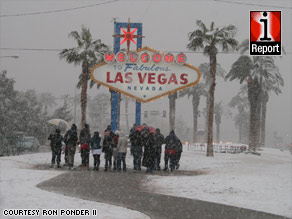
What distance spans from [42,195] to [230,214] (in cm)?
441

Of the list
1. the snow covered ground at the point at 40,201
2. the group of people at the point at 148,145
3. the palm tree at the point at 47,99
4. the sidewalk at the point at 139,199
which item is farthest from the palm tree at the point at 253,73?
the palm tree at the point at 47,99

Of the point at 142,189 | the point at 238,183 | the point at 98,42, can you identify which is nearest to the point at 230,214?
the point at 142,189

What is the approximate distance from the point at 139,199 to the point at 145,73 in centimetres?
1629

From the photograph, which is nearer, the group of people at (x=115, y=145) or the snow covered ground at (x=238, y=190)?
the snow covered ground at (x=238, y=190)

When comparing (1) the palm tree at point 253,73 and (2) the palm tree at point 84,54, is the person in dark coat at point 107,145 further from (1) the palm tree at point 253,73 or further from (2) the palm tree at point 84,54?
(1) the palm tree at point 253,73

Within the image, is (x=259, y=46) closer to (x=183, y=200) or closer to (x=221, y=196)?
(x=221, y=196)

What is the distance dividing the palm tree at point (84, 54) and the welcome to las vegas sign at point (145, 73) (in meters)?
5.53

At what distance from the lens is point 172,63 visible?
90.1 feet

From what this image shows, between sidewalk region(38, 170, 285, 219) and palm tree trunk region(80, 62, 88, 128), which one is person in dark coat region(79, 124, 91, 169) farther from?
palm tree trunk region(80, 62, 88, 128)

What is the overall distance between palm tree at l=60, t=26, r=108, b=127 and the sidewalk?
17523mm

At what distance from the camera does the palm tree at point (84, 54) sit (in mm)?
33031

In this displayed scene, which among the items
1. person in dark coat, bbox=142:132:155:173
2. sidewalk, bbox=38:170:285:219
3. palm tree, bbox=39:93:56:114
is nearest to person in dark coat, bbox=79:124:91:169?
person in dark coat, bbox=142:132:155:173

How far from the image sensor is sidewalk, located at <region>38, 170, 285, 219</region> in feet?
33.8

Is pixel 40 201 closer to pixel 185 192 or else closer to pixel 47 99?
pixel 185 192
